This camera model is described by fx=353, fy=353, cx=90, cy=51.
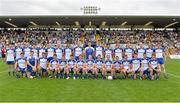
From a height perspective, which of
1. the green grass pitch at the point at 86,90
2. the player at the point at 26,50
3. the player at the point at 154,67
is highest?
the player at the point at 26,50

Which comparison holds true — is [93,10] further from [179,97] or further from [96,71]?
[179,97]

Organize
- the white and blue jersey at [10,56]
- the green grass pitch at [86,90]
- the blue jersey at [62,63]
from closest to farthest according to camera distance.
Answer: the green grass pitch at [86,90] → the blue jersey at [62,63] → the white and blue jersey at [10,56]

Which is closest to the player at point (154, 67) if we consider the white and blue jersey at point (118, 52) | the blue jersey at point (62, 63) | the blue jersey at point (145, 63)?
the blue jersey at point (145, 63)

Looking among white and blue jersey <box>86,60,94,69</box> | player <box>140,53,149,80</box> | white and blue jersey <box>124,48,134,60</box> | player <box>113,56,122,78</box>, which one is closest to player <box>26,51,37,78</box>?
white and blue jersey <box>86,60,94,69</box>

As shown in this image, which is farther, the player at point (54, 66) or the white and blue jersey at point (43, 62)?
the white and blue jersey at point (43, 62)

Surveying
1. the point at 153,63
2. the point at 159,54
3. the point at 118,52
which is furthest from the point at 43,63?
the point at 159,54

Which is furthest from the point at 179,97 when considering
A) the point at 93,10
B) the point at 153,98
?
the point at 93,10

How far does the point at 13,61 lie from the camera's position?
15562 millimetres

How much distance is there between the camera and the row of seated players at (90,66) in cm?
1420

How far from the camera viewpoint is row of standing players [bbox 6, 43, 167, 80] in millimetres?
14211

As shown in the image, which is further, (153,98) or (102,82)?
(102,82)

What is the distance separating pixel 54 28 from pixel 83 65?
3531 cm

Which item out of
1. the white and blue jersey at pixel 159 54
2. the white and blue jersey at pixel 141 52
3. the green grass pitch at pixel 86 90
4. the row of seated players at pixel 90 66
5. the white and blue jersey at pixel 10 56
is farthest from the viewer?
the white and blue jersey at pixel 10 56

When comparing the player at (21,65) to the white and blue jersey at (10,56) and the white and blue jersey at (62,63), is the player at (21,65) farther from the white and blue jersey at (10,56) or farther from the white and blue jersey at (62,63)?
the white and blue jersey at (62,63)
